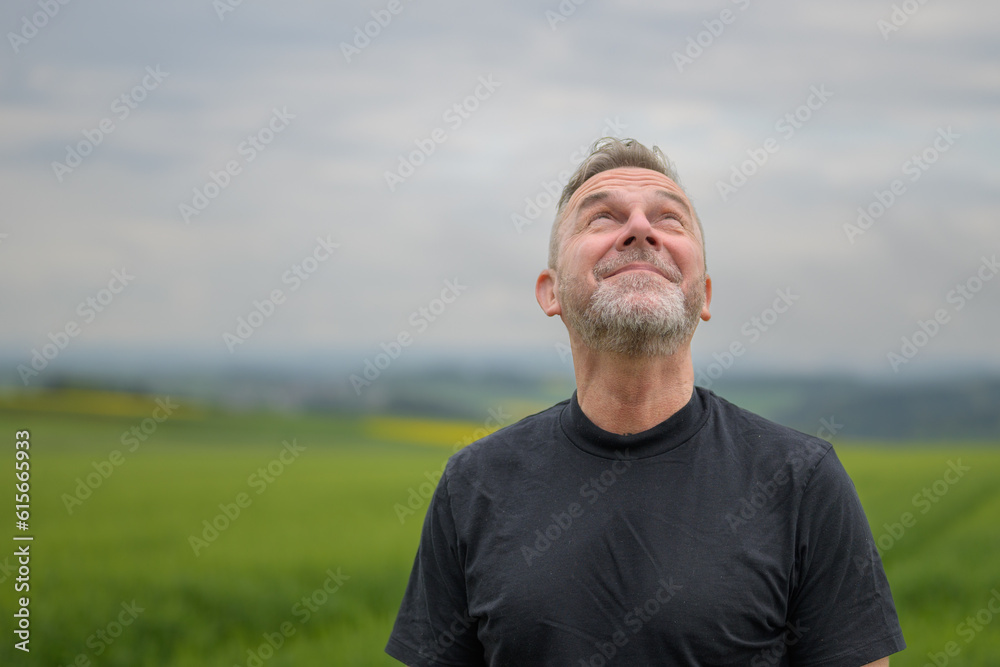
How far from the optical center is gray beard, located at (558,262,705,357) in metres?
2.41

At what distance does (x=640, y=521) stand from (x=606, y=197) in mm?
1107

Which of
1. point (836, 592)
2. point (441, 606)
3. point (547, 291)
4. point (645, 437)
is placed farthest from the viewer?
point (547, 291)

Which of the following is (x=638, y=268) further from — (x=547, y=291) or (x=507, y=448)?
(x=507, y=448)

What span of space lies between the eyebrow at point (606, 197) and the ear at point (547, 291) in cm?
28

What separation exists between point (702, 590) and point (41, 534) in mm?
8736

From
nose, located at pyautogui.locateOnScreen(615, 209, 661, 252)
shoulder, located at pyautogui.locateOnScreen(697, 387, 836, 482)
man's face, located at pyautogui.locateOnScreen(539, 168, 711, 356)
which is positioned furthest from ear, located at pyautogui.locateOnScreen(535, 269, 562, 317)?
shoulder, located at pyautogui.locateOnScreen(697, 387, 836, 482)

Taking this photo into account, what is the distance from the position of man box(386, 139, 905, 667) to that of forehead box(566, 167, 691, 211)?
3 centimetres

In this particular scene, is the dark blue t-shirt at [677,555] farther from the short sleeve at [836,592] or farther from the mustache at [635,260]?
the mustache at [635,260]

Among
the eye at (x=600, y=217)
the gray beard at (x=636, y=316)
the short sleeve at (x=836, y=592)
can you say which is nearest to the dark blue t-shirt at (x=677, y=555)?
the short sleeve at (x=836, y=592)

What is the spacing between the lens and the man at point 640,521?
2.19 meters

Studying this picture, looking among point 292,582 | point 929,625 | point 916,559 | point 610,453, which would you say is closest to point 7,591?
point 292,582

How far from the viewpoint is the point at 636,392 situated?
8.09 ft

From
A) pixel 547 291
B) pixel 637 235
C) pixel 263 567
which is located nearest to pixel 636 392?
pixel 637 235

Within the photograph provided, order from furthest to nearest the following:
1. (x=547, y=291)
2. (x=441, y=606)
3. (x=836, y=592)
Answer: (x=547, y=291) → (x=441, y=606) → (x=836, y=592)
